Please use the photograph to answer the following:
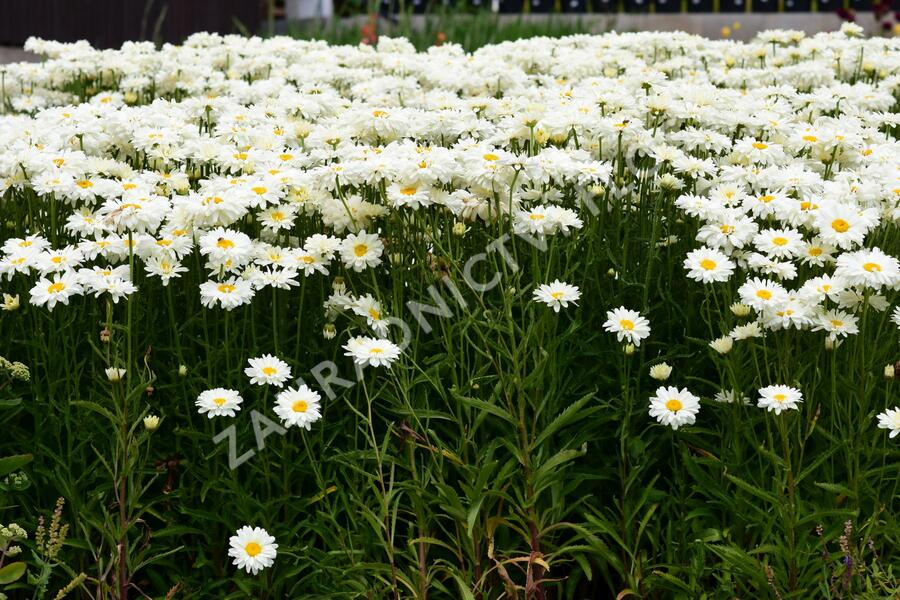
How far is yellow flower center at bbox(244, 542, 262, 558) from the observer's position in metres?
2.42

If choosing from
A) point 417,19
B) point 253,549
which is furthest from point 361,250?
point 417,19

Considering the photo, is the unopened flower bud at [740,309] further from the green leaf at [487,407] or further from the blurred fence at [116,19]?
the blurred fence at [116,19]

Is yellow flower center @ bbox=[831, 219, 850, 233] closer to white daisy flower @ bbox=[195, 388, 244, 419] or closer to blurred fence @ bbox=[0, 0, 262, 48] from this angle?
white daisy flower @ bbox=[195, 388, 244, 419]

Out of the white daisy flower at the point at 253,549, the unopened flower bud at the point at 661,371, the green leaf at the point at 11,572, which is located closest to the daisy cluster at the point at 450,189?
the unopened flower bud at the point at 661,371

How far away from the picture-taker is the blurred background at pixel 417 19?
9031 millimetres

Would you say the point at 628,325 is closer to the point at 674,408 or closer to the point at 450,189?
the point at 674,408

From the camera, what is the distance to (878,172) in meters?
3.10

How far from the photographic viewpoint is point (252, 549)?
2426mm

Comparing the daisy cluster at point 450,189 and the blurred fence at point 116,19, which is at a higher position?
the blurred fence at point 116,19

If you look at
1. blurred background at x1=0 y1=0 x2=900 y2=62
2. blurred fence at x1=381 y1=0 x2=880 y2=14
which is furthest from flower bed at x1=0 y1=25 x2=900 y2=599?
blurred fence at x1=381 y1=0 x2=880 y2=14

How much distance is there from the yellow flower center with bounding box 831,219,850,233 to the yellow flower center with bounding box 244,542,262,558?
1.60 meters

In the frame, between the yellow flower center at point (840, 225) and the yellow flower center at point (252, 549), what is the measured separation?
160cm

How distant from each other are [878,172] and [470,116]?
4.10ft

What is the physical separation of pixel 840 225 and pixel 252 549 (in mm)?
1636
